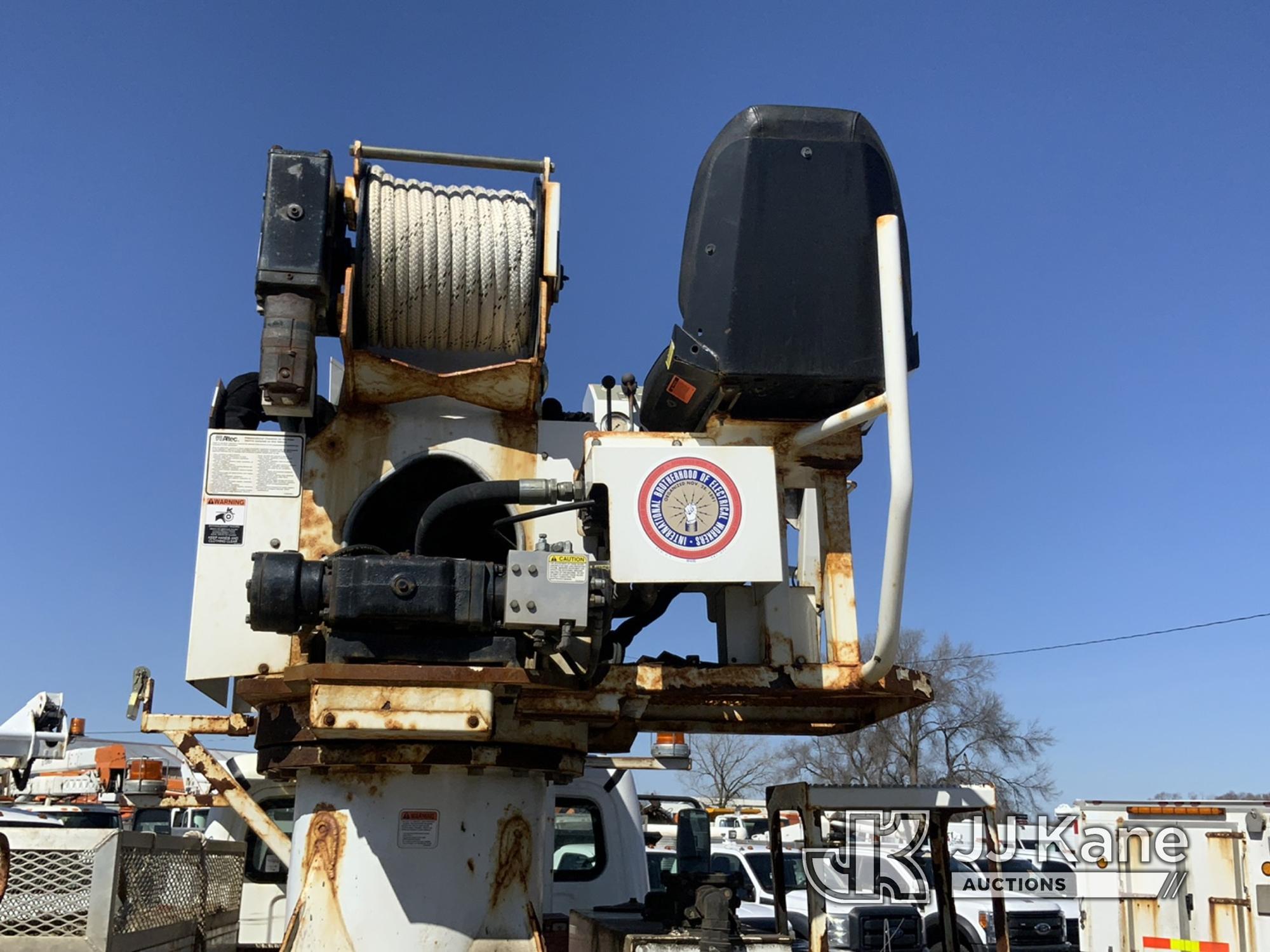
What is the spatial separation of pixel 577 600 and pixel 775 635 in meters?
1.04

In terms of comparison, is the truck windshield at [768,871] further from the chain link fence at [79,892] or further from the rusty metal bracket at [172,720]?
the chain link fence at [79,892]

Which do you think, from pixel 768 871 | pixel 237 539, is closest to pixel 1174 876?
pixel 768 871

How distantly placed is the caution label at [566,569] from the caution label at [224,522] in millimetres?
1450

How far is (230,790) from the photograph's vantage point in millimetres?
4469

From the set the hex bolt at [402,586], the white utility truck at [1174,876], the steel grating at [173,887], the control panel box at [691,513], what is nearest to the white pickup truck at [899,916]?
the white utility truck at [1174,876]

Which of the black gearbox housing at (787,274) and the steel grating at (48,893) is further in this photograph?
the black gearbox housing at (787,274)

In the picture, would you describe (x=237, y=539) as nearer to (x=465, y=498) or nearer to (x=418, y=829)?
(x=465, y=498)

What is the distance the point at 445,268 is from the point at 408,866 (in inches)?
84.9

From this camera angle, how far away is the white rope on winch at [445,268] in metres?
4.45

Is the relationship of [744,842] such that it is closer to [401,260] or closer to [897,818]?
[897,818]

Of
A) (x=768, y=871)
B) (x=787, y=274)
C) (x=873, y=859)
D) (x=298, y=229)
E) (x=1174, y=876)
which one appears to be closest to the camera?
(x=787, y=274)

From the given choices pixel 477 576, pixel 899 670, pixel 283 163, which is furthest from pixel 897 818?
pixel 283 163

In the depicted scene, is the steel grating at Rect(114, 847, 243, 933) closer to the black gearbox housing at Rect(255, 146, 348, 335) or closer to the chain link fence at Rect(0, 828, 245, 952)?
the chain link fence at Rect(0, 828, 245, 952)

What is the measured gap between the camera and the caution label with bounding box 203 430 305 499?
448 centimetres
